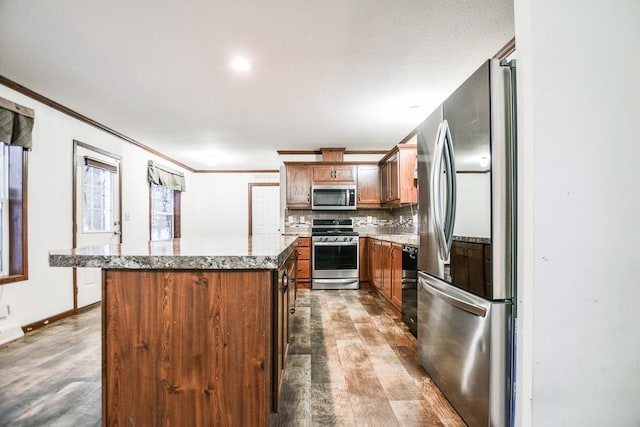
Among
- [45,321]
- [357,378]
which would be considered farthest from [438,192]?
[45,321]

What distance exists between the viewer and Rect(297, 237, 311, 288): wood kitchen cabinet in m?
5.02

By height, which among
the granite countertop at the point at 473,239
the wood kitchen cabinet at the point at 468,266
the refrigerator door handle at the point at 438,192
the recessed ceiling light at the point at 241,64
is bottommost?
the wood kitchen cabinet at the point at 468,266

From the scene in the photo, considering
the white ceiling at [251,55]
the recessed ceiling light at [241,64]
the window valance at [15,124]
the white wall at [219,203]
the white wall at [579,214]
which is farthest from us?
the white wall at [219,203]

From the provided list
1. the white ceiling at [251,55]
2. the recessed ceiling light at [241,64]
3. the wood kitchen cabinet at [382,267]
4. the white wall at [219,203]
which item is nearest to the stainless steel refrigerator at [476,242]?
the white ceiling at [251,55]

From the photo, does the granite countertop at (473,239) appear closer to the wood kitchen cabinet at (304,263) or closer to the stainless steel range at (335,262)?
the stainless steel range at (335,262)

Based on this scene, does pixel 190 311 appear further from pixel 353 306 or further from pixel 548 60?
pixel 353 306

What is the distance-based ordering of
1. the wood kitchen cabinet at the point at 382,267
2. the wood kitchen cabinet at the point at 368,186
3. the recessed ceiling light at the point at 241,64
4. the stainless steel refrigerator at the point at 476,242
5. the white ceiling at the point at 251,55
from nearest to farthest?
the stainless steel refrigerator at the point at 476,242
the white ceiling at the point at 251,55
the recessed ceiling light at the point at 241,64
the wood kitchen cabinet at the point at 382,267
the wood kitchen cabinet at the point at 368,186

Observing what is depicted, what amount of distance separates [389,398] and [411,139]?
12.5 ft

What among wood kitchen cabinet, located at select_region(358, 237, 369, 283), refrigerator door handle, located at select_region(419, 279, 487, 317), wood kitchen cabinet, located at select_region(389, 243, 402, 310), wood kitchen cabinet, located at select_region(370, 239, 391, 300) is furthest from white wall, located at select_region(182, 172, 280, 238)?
refrigerator door handle, located at select_region(419, 279, 487, 317)

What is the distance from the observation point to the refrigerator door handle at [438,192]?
1.74m

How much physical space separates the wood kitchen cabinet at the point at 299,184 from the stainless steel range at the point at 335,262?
2.33 feet

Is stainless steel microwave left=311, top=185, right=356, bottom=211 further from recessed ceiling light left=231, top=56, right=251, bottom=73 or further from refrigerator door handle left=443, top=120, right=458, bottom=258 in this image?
refrigerator door handle left=443, top=120, right=458, bottom=258

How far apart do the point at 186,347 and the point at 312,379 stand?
42.8 inches

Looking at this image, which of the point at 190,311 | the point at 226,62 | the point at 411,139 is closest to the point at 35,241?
the point at 226,62
